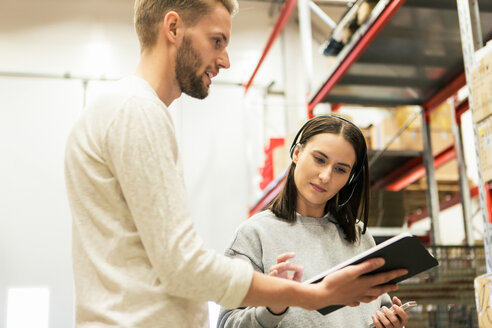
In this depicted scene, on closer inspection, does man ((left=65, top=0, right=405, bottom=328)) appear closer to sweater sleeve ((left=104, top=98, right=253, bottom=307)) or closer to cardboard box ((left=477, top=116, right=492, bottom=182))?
sweater sleeve ((left=104, top=98, right=253, bottom=307))

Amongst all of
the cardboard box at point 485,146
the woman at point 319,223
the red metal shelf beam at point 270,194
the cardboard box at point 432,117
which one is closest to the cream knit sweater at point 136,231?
the woman at point 319,223

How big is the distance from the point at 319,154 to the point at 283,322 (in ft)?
1.92

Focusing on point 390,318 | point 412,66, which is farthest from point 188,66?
point 412,66

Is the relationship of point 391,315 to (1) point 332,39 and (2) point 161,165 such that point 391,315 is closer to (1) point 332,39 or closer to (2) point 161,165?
(2) point 161,165

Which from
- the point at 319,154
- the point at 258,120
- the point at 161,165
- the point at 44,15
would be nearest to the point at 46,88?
the point at 44,15

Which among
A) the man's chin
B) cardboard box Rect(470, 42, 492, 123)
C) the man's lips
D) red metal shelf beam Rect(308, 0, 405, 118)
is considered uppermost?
red metal shelf beam Rect(308, 0, 405, 118)

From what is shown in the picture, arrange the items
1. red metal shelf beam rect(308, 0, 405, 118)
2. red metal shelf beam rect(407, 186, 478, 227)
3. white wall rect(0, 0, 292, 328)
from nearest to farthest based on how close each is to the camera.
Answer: red metal shelf beam rect(308, 0, 405, 118) < red metal shelf beam rect(407, 186, 478, 227) < white wall rect(0, 0, 292, 328)

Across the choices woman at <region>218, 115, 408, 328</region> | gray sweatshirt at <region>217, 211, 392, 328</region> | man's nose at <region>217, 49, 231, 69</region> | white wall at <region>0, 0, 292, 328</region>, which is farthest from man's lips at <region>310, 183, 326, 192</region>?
white wall at <region>0, 0, 292, 328</region>

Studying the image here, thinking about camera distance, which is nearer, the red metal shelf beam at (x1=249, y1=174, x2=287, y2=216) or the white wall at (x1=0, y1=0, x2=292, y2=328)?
the red metal shelf beam at (x1=249, y1=174, x2=287, y2=216)

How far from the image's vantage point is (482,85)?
2.29m

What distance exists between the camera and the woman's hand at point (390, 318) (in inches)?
70.9

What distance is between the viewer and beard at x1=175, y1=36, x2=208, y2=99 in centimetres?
135

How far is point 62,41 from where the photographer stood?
7922 mm

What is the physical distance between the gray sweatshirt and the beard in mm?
690
